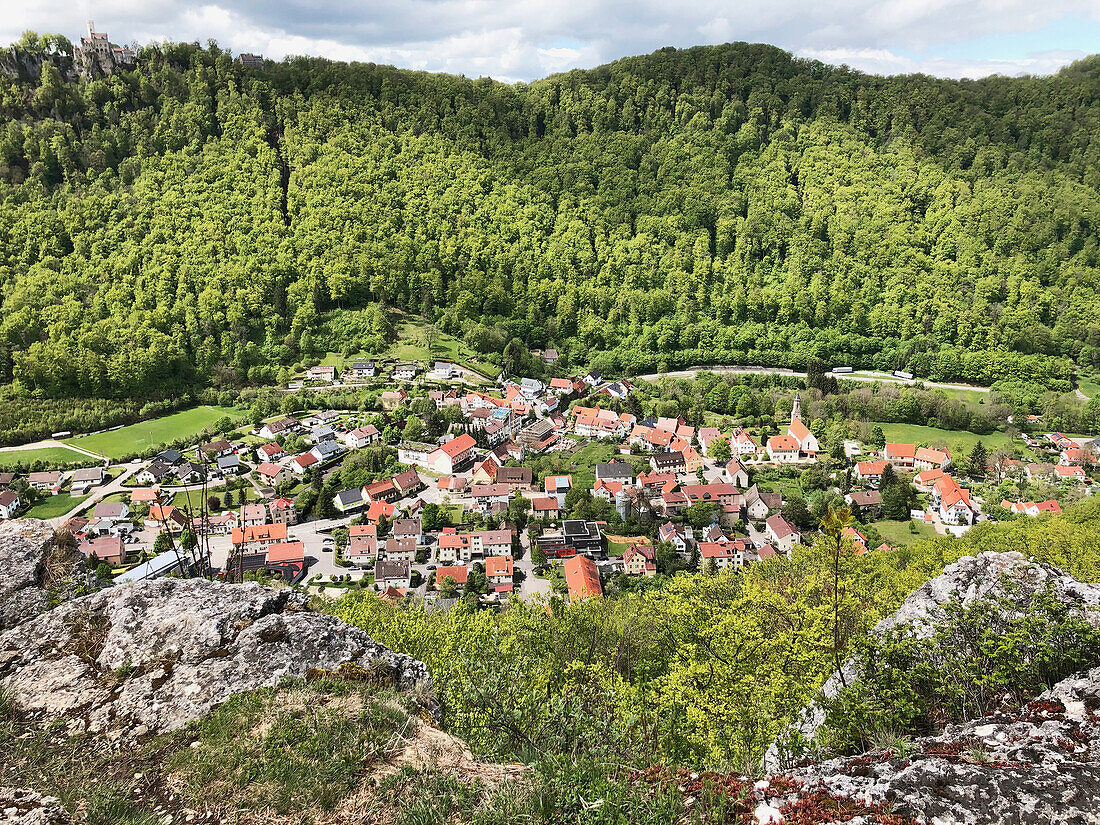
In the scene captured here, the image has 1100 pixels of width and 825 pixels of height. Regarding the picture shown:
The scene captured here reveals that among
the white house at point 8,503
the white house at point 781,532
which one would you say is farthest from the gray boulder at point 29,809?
the white house at point 8,503

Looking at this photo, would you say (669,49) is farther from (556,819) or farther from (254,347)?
(556,819)

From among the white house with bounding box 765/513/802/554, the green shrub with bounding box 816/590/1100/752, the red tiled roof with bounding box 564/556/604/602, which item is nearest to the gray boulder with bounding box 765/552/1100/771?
the green shrub with bounding box 816/590/1100/752

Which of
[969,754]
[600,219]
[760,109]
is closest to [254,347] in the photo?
[600,219]

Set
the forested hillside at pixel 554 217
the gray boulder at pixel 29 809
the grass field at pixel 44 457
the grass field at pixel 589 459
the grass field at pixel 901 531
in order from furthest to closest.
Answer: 1. the forested hillside at pixel 554 217
2. the grass field at pixel 589 459
3. the grass field at pixel 44 457
4. the grass field at pixel 901 531
5. the gray boulder at pixel 29 809

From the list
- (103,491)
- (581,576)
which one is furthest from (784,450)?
(103,491)

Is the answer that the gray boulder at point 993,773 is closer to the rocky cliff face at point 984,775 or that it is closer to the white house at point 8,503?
the rocky cliff face at point 984,775
